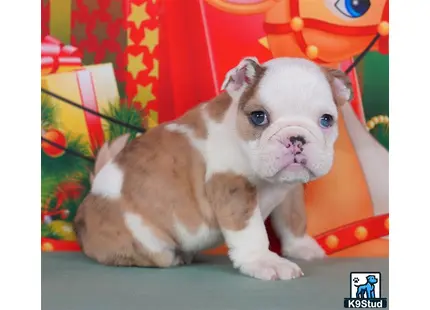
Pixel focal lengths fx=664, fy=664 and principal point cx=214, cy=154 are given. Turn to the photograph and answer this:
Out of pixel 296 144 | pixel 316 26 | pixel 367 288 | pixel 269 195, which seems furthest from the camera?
pixel 316 26

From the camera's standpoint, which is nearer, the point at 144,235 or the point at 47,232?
the point at 144,235

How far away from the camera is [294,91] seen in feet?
5.16

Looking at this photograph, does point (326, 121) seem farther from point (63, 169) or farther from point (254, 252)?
point (63, 169)

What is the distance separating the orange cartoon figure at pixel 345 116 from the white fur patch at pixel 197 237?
0.37 metres

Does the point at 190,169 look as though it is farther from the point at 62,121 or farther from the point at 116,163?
the point at 62,121

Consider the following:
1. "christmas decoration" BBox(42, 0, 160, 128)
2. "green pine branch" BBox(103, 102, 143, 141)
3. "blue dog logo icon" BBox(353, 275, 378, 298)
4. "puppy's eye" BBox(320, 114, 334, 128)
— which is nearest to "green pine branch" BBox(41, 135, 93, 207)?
"green pine branch" BBox(103, 102, 143, 141)

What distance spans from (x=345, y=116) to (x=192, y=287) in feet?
2.34

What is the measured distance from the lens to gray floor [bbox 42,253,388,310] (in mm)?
1469

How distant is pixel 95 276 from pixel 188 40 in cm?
74

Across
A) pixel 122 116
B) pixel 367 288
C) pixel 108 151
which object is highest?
pixel 122 116

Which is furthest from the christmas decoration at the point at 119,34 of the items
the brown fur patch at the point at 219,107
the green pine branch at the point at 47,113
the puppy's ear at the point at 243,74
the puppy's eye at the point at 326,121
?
the puppy's eye at the point at 326,121

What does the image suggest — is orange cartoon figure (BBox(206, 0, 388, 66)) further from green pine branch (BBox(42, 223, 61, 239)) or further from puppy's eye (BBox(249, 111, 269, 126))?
green pine branch (BBox(42, 223, 61, 239))

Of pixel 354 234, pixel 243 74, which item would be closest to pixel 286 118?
pixel 243 74

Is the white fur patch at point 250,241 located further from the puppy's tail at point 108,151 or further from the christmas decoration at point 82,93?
the christmas decoration at point 82,93
